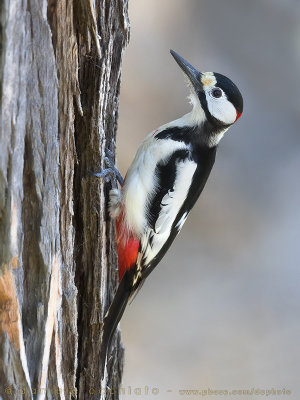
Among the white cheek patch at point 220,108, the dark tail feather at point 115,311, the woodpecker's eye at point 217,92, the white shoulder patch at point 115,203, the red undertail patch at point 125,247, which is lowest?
the dark tail feather at point 115,311

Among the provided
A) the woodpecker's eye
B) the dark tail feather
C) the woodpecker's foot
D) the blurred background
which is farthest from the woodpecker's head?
the blurred background

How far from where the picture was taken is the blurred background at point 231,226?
11.2 feet

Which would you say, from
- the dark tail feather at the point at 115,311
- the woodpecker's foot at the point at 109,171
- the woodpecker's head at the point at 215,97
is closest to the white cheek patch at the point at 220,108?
the woodpecker's head at the point at 215,97

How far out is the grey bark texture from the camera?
1.29 metres

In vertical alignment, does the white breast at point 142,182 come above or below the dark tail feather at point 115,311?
above

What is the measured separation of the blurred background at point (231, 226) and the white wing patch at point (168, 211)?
127 centimetres

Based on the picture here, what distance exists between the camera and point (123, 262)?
2086 millimetres

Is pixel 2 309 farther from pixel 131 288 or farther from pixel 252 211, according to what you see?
pixel 252 211

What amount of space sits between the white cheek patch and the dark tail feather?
725 millimetres

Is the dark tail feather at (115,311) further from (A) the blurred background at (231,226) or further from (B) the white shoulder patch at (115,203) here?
(A) the blurred background at (231,226)

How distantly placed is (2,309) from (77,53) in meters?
0.71

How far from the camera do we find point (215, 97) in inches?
91.5

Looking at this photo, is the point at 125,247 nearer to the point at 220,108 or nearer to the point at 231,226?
the point at 220,108

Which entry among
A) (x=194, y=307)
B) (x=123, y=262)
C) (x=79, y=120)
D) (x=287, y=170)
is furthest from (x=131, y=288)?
(x=287, y=170)
